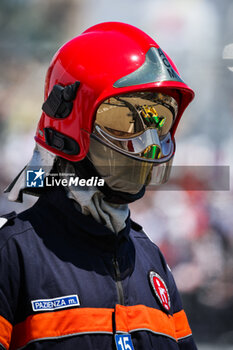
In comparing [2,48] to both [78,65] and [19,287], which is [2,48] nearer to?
[78,65]

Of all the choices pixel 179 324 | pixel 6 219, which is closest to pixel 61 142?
pixel 6 219

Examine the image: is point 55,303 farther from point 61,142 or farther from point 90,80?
point 90,80

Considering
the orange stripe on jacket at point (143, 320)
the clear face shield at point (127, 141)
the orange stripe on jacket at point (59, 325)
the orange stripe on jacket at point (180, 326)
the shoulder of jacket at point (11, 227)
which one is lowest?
the orange stripe on jacket at point (180, 326)

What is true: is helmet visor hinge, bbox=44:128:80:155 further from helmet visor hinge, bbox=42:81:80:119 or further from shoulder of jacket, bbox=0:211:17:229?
shoulder of jacket, bbox=0:211:17:229

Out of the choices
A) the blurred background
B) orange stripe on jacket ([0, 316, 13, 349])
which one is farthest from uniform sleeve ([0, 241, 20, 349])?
the blurred background

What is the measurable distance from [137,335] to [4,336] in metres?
0.39

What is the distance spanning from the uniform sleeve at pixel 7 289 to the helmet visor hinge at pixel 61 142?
0.37 m

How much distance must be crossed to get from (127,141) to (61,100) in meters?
0.25

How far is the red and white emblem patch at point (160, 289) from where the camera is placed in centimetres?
180

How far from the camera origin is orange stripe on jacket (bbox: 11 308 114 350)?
151 cm

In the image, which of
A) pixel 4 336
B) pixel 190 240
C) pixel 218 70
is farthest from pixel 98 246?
pixel 218 70

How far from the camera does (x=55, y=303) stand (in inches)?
61.0

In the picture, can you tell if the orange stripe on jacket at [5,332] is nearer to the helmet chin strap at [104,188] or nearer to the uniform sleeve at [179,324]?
the helmet chin strap at [104,188]

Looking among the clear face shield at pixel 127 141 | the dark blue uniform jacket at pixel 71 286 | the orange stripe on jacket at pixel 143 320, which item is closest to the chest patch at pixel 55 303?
the dark blue uniform jacket at pixel 71 286
